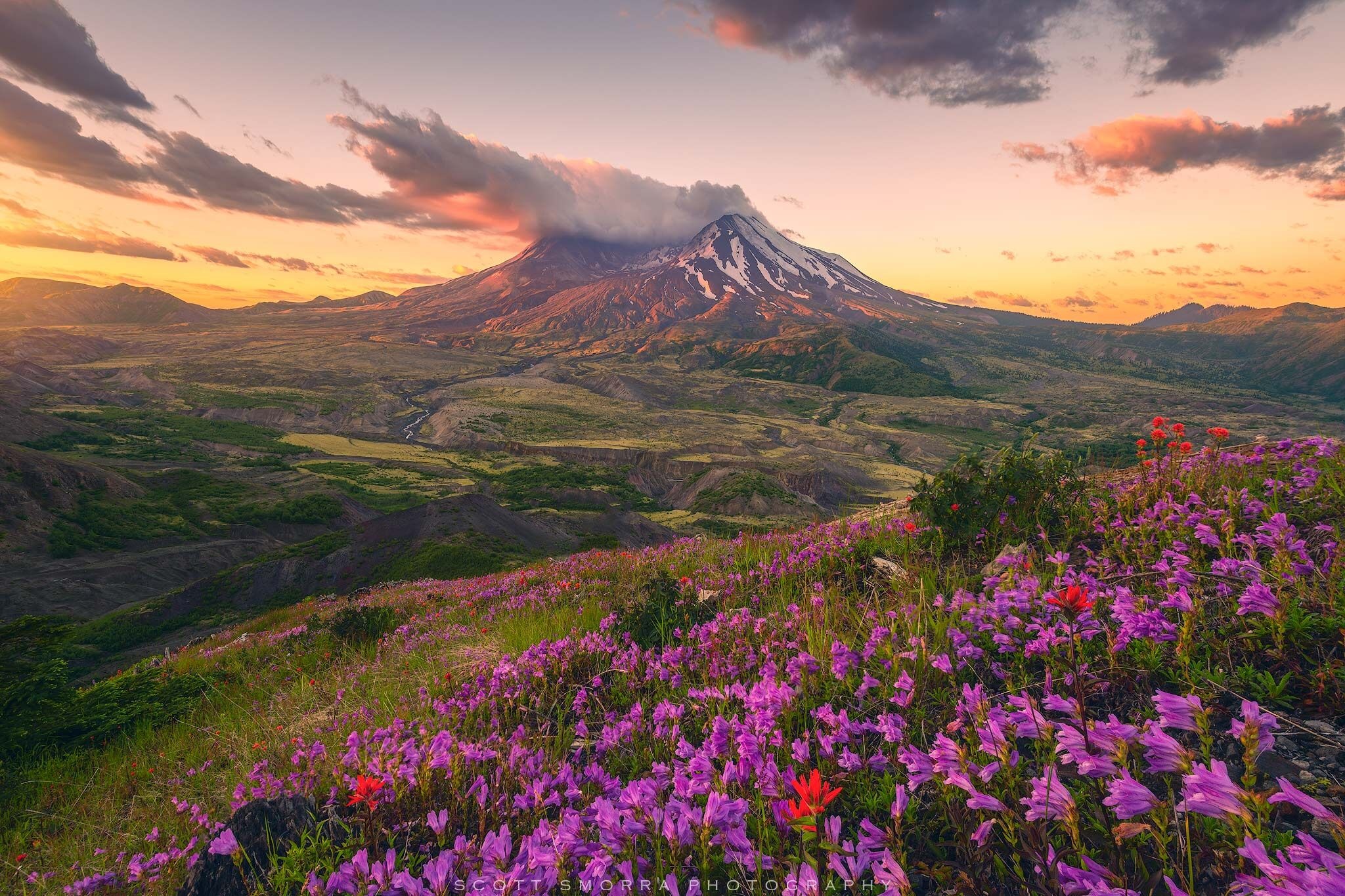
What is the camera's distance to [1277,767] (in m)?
2.13

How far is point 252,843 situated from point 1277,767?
14.6 feet

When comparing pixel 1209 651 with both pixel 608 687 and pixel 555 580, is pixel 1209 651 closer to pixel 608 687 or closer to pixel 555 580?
pixel 608 687

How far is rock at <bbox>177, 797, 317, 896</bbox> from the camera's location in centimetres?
260

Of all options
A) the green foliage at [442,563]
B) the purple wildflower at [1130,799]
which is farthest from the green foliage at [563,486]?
the purple wildflower at [1130,799]

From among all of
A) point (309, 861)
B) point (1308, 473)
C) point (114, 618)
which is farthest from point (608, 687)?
point (114, 618)

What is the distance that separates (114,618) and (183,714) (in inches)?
1465

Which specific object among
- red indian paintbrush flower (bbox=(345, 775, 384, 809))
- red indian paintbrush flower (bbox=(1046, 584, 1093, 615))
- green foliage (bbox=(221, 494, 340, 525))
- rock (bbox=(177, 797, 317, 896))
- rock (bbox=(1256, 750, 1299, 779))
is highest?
red indian paintbrush flower (bbox=(1046, 584, 1093, 615))

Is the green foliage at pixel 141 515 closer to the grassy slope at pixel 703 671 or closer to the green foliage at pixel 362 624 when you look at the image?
the green foliage at pixel 362 624

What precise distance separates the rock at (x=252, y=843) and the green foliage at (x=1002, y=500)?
5.75m

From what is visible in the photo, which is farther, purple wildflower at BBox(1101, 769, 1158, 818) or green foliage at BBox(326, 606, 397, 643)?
green foliage at BBox(326, 606, 397, 643)

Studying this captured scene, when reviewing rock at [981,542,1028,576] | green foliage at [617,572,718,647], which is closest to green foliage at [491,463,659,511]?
green foliage at [617,572,718,647]

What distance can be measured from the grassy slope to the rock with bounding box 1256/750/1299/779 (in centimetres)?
6

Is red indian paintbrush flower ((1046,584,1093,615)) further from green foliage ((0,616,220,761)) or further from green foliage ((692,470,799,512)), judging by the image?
green foliage ((692,470,799,512))

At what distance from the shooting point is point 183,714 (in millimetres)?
7363
